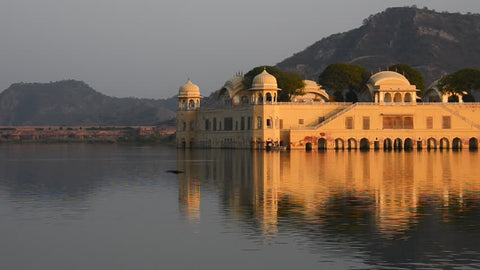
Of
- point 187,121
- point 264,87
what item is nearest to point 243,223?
point 264,87

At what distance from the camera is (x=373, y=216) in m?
23.8

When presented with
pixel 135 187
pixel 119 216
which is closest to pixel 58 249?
pixel 119 216

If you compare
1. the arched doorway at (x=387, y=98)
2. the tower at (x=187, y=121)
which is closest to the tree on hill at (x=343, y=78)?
the arched doorway at (x=387, y=98)

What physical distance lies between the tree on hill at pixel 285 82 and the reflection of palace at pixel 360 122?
436 centimetres

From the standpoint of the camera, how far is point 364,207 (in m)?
26.2

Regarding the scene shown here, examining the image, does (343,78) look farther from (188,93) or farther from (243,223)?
(243,223)

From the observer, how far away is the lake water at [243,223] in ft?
56.4

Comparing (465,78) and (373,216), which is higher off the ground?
(465,78)

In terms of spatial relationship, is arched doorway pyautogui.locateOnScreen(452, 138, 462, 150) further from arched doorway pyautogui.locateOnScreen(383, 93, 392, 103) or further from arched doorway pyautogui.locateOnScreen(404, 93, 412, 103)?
arched doorway pyautogui.locateOnScreen(383, 93, 392, 103)

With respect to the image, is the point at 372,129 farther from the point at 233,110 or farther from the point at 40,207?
the point at 40,207

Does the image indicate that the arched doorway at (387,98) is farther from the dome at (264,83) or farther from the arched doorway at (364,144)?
the dome at (264,83)

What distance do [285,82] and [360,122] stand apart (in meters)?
13.4

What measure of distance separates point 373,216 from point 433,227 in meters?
2.63

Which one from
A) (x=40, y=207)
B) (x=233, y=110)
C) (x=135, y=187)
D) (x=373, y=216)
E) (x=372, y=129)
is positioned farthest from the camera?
(x=233, y=110)
